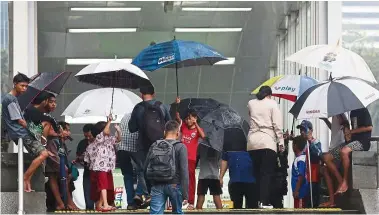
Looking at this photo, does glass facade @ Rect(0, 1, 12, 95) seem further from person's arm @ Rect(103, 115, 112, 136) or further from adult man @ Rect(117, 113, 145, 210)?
person's arm @ Rect(103, 115, 112, 136)

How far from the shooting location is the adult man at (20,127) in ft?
41.3

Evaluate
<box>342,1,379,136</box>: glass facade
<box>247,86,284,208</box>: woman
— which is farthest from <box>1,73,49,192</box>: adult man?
<box>342,1,379,136</box>: glass facade

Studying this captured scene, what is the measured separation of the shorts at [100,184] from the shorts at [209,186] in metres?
1.20

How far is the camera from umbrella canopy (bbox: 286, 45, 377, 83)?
46.2 feet

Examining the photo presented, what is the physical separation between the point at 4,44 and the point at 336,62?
6.26 m

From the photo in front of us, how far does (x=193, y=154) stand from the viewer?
14.1m

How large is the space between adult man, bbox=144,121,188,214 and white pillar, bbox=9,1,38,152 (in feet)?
22.9

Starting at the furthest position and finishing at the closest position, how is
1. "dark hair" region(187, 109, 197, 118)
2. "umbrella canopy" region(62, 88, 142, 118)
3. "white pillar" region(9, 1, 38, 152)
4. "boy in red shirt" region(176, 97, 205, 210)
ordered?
"white pillar" region(9, 1, 38, 152) < "umbrella canopy" region(62, 88, 142, 118) < "dark hair" region(187, 109, 197, 118) < "boy in red shirt" region(176, 97, 205, 210)

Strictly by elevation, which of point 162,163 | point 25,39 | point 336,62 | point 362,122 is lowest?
point 162,163

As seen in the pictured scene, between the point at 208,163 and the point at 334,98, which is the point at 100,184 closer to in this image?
the point at 208,163

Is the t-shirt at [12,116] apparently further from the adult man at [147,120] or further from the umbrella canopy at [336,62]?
the umbrella canopy at [336,62]

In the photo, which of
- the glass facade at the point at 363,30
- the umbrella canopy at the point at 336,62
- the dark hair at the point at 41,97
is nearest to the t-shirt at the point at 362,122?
the umbrella canopy at the point at 336,62

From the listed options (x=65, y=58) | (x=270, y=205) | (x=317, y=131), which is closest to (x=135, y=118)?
(x=270, y=205)

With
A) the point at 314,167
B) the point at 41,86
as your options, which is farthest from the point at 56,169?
the point at 314,167
